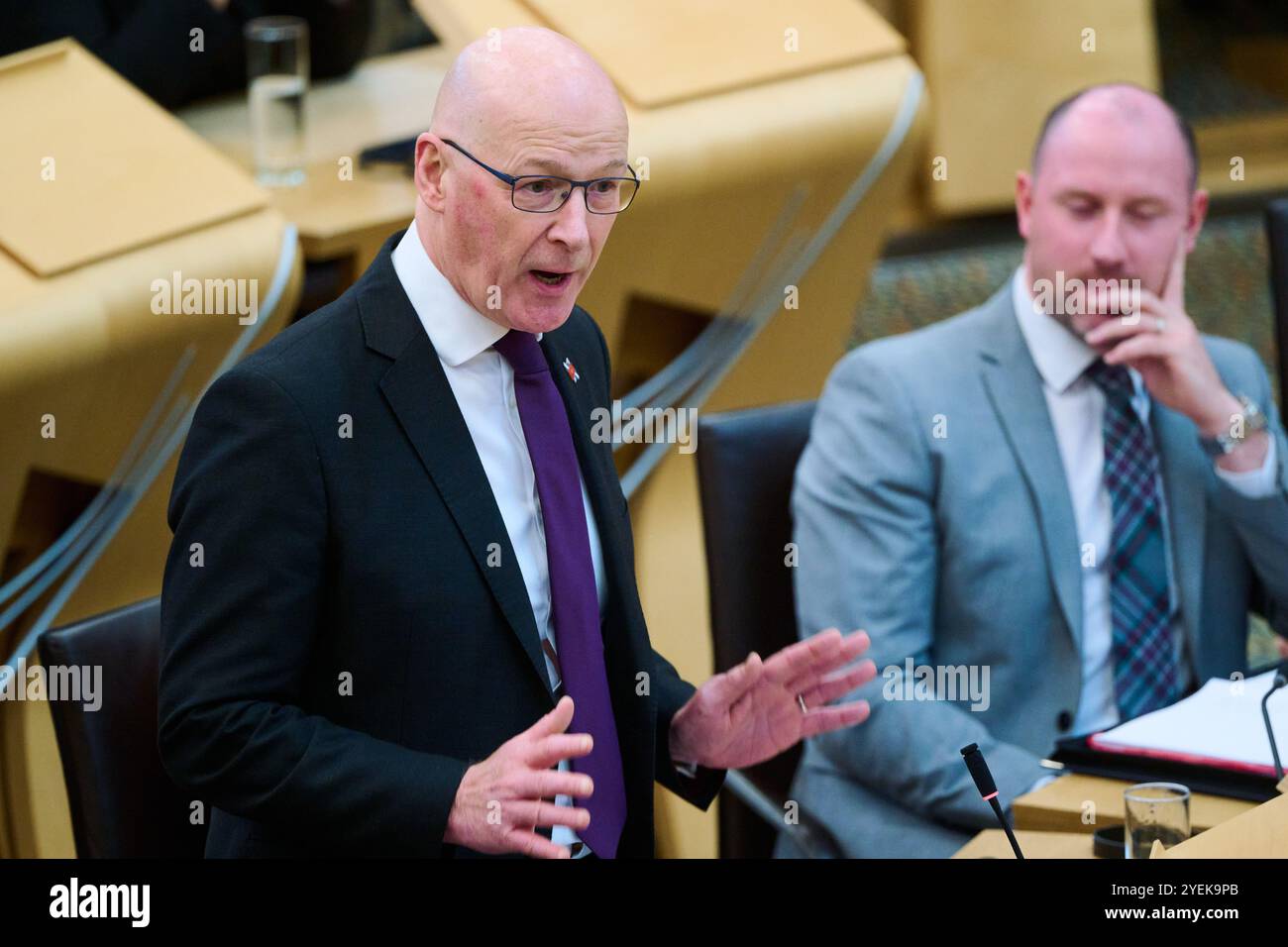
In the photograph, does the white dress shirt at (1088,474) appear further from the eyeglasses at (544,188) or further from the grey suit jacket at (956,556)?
the eyeglasses at (544,188)

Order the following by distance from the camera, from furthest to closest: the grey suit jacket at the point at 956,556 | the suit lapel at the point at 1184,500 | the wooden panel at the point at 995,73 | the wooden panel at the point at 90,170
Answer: the wooden panel at the point at 995,73 < the wooden panel at the point at 90,170 < the suit lapel at the point at 1184,500 < the grey suit jacket at the point at 956,556

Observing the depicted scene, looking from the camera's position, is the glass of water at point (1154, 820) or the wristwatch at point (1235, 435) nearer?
the glass of water at point (1154, 820)

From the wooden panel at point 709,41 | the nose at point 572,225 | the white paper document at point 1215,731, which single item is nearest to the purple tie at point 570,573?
the nose at point 572,225

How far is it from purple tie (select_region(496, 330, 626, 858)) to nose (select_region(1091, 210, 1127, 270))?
3.09 feet

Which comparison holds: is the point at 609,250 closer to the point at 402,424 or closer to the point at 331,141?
the point at 331,141

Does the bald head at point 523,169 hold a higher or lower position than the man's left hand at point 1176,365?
higher

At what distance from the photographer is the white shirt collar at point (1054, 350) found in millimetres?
2436

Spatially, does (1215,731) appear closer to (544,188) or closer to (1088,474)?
(1088,474)

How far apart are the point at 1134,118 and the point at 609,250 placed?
89 cm

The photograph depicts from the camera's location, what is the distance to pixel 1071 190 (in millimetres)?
2395

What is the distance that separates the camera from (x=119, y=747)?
193 cm

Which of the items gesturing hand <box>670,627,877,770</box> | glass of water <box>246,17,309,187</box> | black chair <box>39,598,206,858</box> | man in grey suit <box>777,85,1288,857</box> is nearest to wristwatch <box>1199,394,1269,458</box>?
man in grey suit <box>777,85,1288,857</box>

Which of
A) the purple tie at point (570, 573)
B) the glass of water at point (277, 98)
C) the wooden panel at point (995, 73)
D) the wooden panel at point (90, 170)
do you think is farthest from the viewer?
the wooden panel at point (995, 73)

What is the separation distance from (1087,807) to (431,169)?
910 mm
